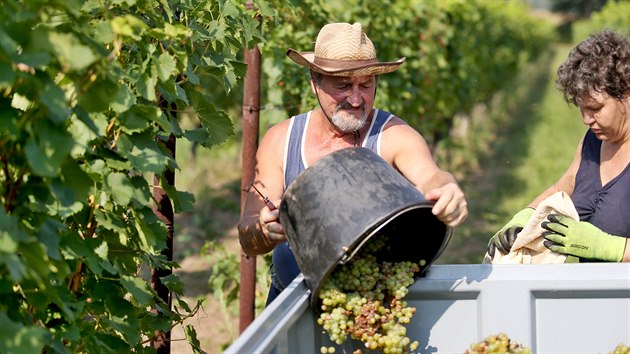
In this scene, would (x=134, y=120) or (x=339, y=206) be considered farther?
(x=339, y=206)

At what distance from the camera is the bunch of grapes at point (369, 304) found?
8.43 ft

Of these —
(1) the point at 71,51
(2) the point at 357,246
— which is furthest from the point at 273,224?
(1) the point at 71,51

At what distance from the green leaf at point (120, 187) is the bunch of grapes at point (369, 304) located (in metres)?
0.57

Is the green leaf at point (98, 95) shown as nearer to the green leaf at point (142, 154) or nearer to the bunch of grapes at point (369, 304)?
the green leaf at point (142, 154)

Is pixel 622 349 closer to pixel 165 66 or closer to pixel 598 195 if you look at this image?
pixel 598 195

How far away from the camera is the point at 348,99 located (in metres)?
3.14

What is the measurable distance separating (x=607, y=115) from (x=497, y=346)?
3.51ft

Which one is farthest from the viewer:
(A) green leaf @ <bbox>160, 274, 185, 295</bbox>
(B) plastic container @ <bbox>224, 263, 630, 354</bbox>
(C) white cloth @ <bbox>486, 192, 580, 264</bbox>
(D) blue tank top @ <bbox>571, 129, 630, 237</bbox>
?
(D) blue tank top @ <bbox>571, 129, 630, 237</bbox>

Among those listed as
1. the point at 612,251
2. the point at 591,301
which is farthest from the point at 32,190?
the point at 612,251

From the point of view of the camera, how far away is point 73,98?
2121 mm

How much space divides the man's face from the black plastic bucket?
456 mm

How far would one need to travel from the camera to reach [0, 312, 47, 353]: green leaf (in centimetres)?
185

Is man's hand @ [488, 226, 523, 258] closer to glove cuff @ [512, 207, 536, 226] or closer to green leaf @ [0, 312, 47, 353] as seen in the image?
glove cuff @ [512, 207, 536, 226]

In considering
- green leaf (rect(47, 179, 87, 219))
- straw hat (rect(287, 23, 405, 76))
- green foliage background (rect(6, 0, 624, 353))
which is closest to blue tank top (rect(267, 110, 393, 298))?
straw hat (rect(287, 23, 405, 76))
